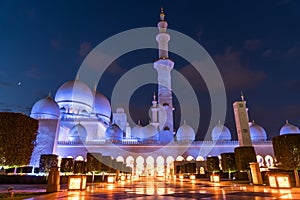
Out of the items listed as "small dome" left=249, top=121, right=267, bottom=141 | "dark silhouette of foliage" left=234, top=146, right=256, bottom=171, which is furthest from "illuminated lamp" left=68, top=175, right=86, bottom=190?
"small dome" left=249, top=121, right=267, bottom=141

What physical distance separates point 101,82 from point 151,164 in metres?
17.6

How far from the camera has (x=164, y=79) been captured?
2828 cm

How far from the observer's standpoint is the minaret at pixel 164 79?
2730cm

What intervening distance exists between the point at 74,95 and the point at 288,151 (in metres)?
24.7

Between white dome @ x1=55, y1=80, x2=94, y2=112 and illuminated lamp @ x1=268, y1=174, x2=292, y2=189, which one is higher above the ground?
white dome @ x1=55, y1=80, x2=94, y2=112

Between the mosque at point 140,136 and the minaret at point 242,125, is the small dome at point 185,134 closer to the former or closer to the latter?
the mosque at point 140,136

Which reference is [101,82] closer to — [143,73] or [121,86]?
[121,86]

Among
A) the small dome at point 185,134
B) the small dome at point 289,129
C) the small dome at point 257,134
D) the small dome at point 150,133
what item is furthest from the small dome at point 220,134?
the small dome at point 150,133

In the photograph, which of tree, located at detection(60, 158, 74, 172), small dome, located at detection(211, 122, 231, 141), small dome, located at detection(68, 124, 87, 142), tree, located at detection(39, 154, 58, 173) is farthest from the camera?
small dome, located at detection(211, 122, 231, 141)

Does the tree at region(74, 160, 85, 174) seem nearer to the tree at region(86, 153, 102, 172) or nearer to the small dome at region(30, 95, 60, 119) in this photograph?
the tree at region(86, 153, 102, 172)

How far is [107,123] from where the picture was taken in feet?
102

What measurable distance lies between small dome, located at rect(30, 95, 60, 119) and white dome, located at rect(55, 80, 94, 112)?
3.35m

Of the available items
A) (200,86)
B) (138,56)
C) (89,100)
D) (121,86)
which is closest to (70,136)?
(89,100)

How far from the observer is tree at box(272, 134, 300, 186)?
28.1ft
